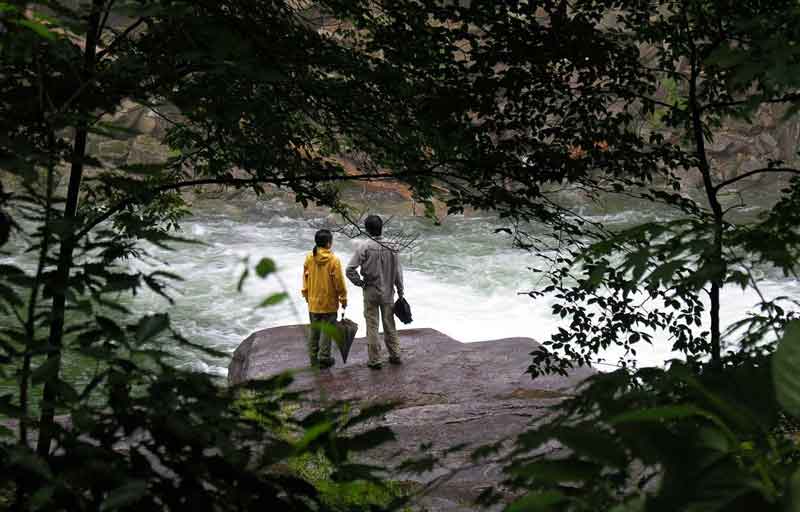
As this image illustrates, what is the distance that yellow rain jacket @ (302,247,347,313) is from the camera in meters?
8.57

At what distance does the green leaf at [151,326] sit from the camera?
134 centimetres

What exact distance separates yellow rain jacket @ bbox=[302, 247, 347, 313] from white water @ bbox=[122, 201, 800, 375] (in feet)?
7.55

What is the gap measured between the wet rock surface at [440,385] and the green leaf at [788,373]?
4.58 metres

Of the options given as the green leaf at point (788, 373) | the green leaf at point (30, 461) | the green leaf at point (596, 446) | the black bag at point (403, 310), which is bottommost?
the green leaf at point (30, 461)

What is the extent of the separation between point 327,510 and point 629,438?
2.42 ft

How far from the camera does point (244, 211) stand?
20.3m

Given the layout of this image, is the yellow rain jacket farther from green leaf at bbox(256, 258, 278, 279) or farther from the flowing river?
green leaf at bbox(256, 258, 278, 279)

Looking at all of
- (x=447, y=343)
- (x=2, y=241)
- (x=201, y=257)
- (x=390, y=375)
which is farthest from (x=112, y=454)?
(x=201, y=257)

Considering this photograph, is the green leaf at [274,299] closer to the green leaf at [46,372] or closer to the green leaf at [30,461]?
the green leaf at [30,461]

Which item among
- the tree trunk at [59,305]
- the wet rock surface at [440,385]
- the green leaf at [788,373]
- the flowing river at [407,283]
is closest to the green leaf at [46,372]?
the tree trunk at [59,305]

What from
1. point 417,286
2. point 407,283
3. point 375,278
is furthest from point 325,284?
point 407,283

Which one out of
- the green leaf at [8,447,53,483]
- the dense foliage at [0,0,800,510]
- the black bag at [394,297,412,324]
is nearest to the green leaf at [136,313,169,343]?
the dense foliage at [0,0,800,510]

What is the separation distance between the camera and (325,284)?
8.62m

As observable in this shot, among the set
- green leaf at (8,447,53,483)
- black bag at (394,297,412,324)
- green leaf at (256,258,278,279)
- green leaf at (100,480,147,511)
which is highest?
black bag at (394,297,412,324)
